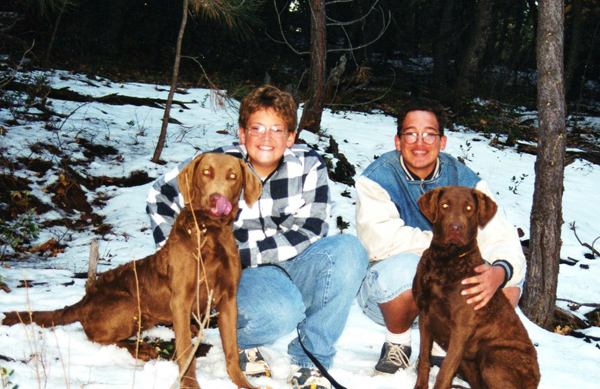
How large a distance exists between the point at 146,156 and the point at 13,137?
76.3 inches

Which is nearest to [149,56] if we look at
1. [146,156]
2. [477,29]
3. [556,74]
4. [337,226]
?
[146,156]

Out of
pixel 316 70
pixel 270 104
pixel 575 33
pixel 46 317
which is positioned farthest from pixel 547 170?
pixel 575 33

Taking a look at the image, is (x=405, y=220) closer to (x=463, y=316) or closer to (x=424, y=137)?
(x=424, y=137)

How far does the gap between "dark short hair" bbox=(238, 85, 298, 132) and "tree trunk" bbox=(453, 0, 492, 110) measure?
38.4 feet

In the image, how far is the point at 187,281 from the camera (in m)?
2.78

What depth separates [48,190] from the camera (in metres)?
6.45

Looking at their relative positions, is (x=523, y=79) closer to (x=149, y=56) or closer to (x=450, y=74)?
(x=450, y=74)

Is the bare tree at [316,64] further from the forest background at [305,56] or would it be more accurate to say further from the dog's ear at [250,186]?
the dog's ear at [250,186]

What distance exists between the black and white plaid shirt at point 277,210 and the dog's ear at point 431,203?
73cm

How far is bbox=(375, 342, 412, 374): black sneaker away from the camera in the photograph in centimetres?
337

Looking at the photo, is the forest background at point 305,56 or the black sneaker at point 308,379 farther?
the forest background at point 305,56

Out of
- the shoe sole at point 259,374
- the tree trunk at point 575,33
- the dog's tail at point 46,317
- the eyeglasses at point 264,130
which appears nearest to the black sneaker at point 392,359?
the shoe sole at point 259,374

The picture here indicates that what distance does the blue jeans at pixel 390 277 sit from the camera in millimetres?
3307

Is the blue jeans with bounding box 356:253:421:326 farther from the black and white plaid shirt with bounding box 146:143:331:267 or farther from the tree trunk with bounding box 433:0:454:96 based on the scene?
the tree trunk with bounding box 433:0:454:96
